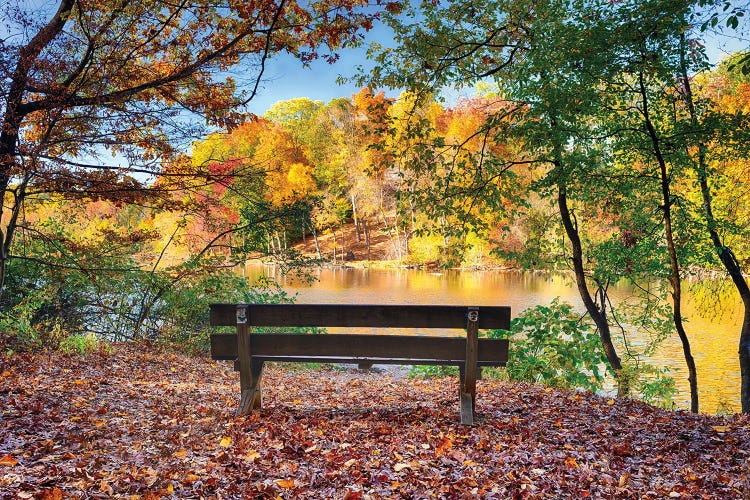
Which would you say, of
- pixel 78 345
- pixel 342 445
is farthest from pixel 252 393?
pixel 78 345

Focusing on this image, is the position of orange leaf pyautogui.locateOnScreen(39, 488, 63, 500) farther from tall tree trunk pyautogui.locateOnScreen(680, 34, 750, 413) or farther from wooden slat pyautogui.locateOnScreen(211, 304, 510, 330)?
tall tree trunk pyautogui.locateOnScreen(680, 34, 750, 413)

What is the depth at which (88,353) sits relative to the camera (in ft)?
27.0

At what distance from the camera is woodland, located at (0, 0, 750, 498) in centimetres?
391

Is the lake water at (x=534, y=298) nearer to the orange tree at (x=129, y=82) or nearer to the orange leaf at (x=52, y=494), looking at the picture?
the orange tree at (x=129, y=82)

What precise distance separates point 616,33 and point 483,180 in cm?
282

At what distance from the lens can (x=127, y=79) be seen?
640 cm

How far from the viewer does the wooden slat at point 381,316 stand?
493cm

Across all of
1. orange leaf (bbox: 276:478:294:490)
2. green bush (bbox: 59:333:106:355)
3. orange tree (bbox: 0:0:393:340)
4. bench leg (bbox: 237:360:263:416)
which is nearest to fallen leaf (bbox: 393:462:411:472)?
orange leaf (bbox: 276:478:294:490)

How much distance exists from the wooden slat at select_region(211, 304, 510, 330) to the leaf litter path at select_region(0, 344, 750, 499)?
3.16 feet

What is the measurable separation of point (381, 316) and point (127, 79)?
14.2ft

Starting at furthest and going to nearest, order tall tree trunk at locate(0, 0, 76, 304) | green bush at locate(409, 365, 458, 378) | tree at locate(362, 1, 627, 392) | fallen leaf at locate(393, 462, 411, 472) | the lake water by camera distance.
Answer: the lake water, green bush at locate(409, 365, 458, 378), tree at locate(362, 1, 627, 392), tall tree trunk at locate(0, 0, 76, 304), fallen leaf at locate(393, 462, 411, 472)

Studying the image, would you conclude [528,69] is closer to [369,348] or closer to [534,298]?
[369,348]

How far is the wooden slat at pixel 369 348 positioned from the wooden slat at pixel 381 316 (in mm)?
180

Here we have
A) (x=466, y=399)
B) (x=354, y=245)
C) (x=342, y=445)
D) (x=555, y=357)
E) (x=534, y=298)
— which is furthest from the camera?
(x=354, y=245)
